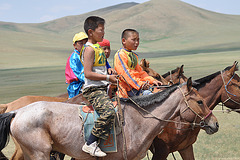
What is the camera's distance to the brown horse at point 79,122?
4.39 m

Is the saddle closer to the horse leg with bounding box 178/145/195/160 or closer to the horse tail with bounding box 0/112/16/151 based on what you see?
the horse tail with bounding box 0/112/16/151

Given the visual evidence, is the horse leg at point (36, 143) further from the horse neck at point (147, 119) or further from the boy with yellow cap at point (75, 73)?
the boy with yellow cap at point (75, 73)

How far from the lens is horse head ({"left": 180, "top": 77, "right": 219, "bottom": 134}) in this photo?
15.9ft

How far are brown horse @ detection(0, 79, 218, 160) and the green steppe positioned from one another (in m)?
3.80

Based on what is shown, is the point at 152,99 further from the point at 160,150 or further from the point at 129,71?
the point at 160,150

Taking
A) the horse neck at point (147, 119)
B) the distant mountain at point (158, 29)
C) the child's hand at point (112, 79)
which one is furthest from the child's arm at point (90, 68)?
the distant mountain at point (158, 29)

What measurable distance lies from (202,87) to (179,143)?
135cm

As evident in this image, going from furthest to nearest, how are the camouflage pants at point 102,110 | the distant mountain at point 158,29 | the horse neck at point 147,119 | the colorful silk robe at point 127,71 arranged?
the distant mountain at point 158,29 → the colorful silk robe at point 127,71 → the horse neck at point 147,119 → the camouflage pants at point 102,110

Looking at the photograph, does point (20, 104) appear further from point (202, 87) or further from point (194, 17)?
point (194, 17)

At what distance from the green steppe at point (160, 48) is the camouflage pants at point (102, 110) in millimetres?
4440

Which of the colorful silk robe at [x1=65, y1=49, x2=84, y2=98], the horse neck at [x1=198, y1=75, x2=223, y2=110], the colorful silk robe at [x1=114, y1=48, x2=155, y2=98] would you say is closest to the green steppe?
the horse neck at [x1=198, y1=75, x2=223, y2=110]

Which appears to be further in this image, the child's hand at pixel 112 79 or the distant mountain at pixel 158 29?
the distant mountain at pixel 158 29

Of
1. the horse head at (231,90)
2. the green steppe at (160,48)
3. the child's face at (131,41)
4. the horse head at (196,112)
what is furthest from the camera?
the green steppe at (160,48)

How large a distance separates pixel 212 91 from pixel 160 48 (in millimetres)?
95991
